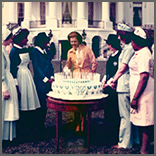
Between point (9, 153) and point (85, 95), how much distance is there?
1312 millimetres

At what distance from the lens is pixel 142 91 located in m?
3.59

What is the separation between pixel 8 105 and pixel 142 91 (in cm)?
190

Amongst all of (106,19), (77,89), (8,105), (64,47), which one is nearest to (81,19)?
(106,19)

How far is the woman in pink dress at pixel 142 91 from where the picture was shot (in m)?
3.58

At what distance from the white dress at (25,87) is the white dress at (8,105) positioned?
23 cm

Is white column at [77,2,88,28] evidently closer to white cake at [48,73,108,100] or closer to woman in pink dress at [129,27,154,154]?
white cake at [48,73,108,100]

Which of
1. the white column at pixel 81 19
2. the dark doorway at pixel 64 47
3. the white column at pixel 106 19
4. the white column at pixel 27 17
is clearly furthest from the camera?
the white column at pixel 106 19

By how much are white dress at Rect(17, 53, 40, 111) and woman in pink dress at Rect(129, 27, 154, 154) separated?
165cm

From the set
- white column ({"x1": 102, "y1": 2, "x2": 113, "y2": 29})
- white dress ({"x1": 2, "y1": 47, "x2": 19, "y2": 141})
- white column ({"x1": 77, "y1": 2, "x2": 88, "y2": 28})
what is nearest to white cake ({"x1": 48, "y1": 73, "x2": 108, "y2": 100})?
white dress ({"x1": 2, "y1": 47, "x2": 19, "y2": 141})

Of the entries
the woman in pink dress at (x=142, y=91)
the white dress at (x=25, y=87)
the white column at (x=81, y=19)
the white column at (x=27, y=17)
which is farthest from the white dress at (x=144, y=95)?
the white column at (x=27, y=17)

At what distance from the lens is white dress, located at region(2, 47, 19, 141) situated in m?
4.06

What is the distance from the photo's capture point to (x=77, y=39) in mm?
4484

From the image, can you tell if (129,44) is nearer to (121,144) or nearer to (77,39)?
(77,39)

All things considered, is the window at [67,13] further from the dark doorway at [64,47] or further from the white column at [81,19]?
the dark doorway at [64,47]
